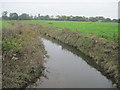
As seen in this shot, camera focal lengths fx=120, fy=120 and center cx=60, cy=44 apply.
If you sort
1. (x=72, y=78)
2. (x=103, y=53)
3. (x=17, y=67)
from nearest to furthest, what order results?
(x=17, y=67) < (x=72, y=78) < (x=103, y=53)

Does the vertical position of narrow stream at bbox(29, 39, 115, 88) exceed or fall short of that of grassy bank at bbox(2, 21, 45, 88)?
it falls short

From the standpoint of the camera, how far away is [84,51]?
622 inches

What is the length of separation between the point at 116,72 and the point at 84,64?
13.0 feet

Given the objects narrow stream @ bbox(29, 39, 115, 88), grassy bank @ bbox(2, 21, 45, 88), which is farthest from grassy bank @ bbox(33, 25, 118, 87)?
grassy bank @ bbox(2, 21, 45, 88)

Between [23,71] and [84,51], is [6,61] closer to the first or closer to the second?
[23,71]

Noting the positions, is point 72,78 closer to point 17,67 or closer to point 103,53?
point 17,67

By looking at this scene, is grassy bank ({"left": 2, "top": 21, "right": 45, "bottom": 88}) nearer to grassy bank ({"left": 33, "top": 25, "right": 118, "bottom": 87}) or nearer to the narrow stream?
the narrow stream

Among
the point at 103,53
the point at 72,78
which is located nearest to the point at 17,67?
the point at 72,78

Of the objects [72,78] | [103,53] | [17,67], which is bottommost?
[72,78]

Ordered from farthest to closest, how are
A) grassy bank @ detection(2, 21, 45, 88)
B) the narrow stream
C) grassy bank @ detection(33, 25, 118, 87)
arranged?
grassy bank @ detection(33, 25, 118, 87)
the narrow stream
grassy bank @ detection(2, 21, 45, 88)

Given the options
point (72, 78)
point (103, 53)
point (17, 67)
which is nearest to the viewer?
point (17, 67)

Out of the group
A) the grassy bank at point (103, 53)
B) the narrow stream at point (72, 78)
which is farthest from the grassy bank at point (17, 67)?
the grassy bank at point (103, 53)

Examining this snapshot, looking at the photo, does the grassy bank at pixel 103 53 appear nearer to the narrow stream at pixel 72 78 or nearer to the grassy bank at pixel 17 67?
the narrow stream at pixel 72 78

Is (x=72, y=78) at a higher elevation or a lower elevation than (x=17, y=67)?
lower
